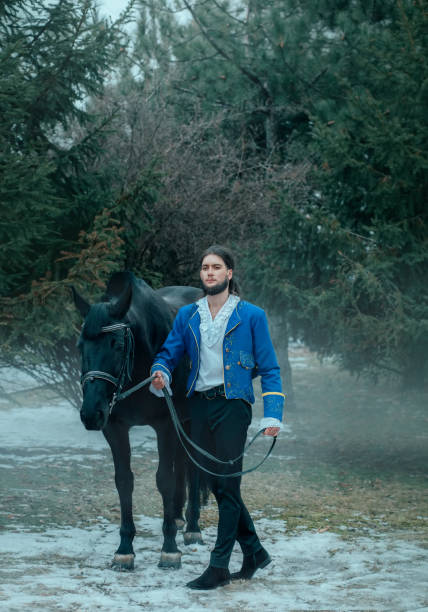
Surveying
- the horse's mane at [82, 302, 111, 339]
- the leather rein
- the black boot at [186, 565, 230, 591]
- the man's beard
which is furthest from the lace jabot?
the black boot at [186, 565, 230, 591]

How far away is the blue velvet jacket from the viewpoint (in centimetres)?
443

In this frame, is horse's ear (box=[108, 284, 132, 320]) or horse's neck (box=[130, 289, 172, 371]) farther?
horse's neck (box=[130, 289, 172, 371])

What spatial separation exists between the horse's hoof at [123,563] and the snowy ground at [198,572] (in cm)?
4

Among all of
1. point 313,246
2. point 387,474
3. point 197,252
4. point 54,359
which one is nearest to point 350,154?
point 313,246

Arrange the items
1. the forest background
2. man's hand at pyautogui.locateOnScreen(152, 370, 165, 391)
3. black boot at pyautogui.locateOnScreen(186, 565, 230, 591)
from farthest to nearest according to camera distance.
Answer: the forest background
man's hand at pyautogui.locateOnScreen(152, 370, 165, 391)
black boot at pyautogui.locateOnScreen(186, 565, 230, 591)

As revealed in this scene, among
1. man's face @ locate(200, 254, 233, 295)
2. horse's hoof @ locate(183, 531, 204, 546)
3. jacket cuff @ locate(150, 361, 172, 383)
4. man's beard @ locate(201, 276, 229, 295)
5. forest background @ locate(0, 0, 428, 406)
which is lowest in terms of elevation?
horse's hoof @ locate(183, 531, 204, 546)

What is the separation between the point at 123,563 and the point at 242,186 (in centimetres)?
774

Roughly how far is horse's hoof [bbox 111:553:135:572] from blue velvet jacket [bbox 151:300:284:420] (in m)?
1.27

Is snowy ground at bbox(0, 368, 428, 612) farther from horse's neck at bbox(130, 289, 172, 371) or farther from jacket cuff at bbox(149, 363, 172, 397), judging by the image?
horse's neck at bbox(130, 289, 172, 371)

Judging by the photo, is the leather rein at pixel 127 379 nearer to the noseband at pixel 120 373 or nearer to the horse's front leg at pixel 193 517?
the noseband at pixel 120 373

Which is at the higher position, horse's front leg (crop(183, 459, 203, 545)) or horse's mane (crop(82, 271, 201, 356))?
horse's mane (crop(82, 271, 201, 356))

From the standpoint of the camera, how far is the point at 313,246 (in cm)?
931

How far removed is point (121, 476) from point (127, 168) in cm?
637

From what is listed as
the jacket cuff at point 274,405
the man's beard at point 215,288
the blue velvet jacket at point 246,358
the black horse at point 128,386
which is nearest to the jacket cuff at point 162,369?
the blue velvet jacket at point 246,358
